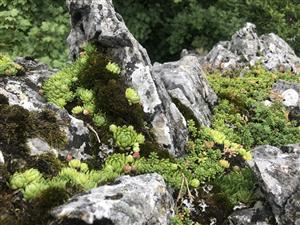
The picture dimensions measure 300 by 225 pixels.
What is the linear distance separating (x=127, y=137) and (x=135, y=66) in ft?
5.67

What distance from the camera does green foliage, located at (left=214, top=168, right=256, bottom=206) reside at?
6.73 metres

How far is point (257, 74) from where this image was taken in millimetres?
13750

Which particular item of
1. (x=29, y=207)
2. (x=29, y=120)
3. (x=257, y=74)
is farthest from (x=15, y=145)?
(x=257, y=74)

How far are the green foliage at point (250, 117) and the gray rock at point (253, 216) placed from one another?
1.70 m

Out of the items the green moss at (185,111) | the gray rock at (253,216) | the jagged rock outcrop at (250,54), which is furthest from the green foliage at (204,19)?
the gray rock at (253,216)

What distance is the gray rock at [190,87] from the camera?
9.04 m

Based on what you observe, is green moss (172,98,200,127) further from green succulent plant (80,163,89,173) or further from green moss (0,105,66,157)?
green succulent plant (80,163,89,173)

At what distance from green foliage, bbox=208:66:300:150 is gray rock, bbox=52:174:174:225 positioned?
8.99 feet

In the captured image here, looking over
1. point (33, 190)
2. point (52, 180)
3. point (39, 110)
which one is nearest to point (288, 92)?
point (39, 110)

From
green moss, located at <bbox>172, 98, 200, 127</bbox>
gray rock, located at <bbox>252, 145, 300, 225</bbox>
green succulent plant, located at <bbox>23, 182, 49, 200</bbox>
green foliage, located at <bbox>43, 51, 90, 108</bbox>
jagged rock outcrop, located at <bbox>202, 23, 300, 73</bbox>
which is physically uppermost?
green succulent plant, located at <bbox>23, 182, 49, 200</bbox>

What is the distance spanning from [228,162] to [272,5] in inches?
644

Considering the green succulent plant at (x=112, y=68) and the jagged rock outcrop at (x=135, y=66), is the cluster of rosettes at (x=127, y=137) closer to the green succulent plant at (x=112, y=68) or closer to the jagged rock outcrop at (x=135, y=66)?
the jagged rock outcrop at (x=135, y=66)

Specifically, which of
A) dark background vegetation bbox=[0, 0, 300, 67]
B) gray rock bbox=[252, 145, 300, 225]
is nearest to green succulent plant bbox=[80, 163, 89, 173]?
gray rock bbox=[252, 145, 300, 225]

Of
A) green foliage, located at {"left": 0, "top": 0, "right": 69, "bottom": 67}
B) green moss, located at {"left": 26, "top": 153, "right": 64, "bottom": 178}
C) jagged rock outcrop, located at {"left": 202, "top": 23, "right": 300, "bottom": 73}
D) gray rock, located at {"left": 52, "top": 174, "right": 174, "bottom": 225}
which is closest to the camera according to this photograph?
gray rock, located at {"left": 52, "top": 174, "right": 174, "bottom": 225}
